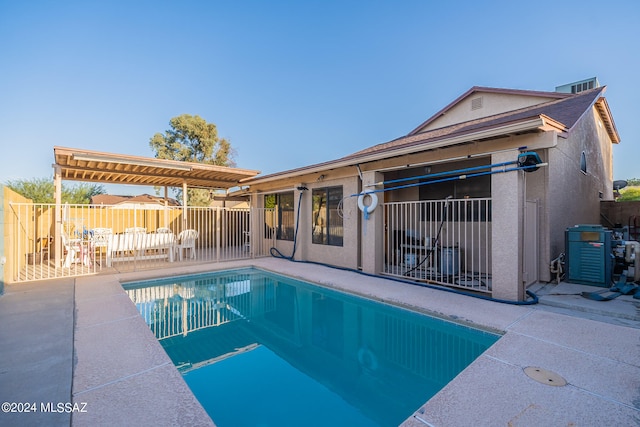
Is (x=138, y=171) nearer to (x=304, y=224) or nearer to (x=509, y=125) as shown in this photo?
(x=304, y=224)

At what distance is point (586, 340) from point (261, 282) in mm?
6317

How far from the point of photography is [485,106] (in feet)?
37.0

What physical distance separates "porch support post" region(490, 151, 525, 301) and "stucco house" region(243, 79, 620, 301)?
17 millimetres

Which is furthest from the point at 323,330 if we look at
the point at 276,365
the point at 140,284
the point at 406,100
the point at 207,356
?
the point at 406,100

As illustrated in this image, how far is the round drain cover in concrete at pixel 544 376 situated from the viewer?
2.62m

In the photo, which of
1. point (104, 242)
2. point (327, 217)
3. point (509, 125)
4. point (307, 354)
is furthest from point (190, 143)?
point (509, 125)

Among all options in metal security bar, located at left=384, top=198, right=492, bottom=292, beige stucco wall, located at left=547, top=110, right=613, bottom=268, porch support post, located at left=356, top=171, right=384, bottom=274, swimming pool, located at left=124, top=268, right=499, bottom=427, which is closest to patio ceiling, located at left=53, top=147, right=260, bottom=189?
swimming pool, located at left=124, top=268, right=499, bottom=427

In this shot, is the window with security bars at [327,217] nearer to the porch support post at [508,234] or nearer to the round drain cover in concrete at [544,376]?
the porch support post at [508,234]

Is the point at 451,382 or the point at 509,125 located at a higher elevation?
the point at 509,125

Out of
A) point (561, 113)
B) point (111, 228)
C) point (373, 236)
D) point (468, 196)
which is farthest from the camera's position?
point (111, 228)

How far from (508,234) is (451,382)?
130 inches

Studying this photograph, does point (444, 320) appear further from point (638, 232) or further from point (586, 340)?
point (638, 232)

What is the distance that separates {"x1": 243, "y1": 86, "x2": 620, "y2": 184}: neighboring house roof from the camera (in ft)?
15.9

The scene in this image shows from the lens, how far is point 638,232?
1005 centimetres
